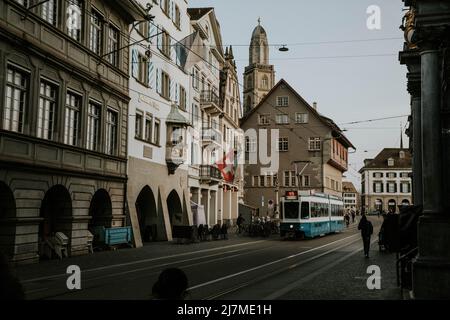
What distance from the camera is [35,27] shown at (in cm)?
2009

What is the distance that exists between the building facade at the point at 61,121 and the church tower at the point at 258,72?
87730 mm

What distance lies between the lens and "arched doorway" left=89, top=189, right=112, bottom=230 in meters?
26.6

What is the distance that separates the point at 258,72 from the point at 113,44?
90160 millimetres

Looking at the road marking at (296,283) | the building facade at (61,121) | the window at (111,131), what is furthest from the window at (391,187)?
the road marking at (296,283)

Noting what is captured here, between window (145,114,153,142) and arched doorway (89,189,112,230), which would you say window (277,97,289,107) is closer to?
window (145,114,153,142)

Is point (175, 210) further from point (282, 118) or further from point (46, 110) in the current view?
point (282, 118)

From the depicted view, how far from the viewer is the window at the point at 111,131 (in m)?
27.0

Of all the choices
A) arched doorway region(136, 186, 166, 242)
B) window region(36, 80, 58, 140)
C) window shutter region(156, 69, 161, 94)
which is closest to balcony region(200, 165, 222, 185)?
arched doorway region(136, 186, 166, 242)

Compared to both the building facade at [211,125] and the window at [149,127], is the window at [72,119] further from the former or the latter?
the building facade at [211,125]

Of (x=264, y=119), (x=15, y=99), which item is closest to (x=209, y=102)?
(x=15, y=99)

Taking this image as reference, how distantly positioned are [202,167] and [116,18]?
19.3 metres

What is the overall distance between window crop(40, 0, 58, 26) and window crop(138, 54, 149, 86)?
949cm

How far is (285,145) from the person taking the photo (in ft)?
239
